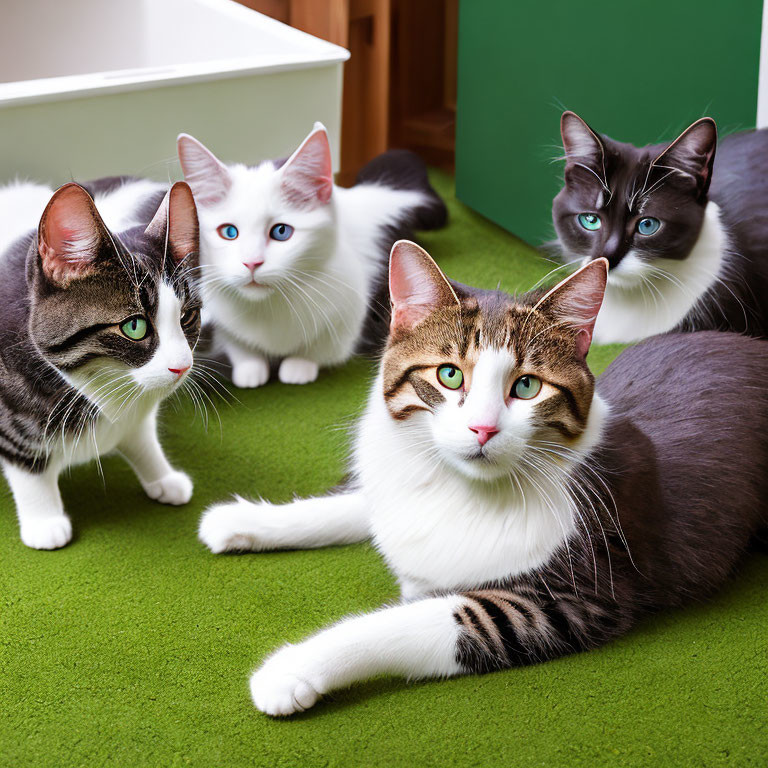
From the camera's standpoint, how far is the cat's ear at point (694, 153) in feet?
5.05

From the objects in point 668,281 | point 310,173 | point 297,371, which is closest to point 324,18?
point 310,173

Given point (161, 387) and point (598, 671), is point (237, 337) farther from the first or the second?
point (598, 671)

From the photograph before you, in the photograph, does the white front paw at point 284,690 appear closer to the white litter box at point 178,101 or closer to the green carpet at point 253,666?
the green carpet at point 253,666

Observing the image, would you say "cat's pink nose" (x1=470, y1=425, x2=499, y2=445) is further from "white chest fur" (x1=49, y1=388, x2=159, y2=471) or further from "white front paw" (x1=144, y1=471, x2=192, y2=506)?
"white front paw" (x1=144, y1=471, x2=192, y2=506)

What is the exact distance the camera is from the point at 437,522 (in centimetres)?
119

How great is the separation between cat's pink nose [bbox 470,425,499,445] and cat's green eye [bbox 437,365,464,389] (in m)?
0.08

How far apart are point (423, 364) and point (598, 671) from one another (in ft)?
1.57

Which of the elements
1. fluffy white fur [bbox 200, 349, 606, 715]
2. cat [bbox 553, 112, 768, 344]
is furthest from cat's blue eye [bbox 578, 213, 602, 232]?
fluffy white fur [bbox 200, 349, 606, 715]

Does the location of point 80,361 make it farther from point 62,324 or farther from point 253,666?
point 253,666

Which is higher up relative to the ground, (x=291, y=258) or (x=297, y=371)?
(x=291, y=258)

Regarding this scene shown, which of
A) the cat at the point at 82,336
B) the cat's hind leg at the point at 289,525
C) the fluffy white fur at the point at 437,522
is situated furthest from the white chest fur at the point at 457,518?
the cat at the point at 82,336

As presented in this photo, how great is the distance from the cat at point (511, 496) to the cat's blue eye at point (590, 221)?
0.50 meters

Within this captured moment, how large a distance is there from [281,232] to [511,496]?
841 millimetres

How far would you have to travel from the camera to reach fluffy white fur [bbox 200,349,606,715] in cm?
107
